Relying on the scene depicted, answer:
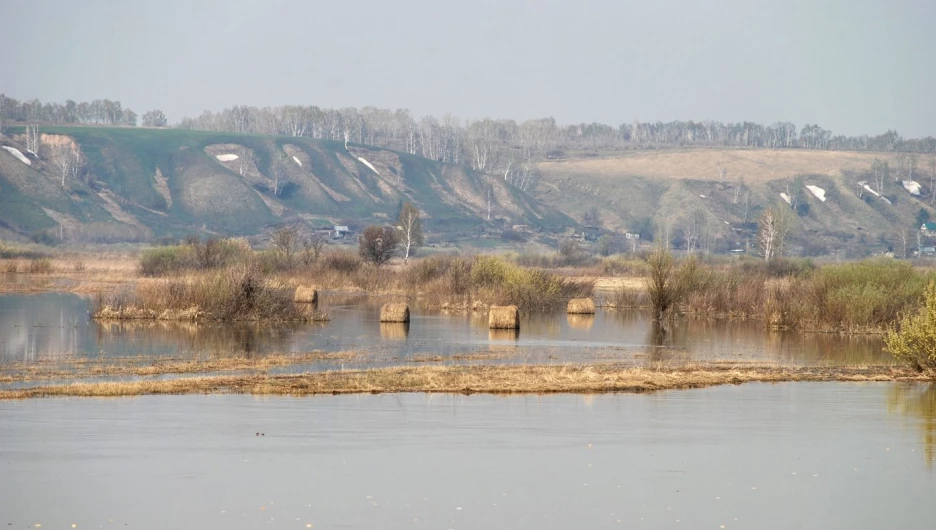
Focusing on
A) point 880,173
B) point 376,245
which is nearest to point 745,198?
point 880,173

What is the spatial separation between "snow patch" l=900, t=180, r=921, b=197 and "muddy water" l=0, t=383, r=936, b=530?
17176 cm

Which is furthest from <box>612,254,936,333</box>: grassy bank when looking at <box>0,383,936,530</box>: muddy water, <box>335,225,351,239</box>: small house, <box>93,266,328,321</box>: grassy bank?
<box>335,225,351,239</box>: small house

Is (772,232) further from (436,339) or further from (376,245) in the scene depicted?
(436,339)

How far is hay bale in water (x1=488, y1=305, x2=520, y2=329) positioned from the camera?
40500mm

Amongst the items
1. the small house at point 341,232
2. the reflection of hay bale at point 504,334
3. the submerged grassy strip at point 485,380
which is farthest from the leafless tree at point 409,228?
the submerged grassy strip at point 485,380

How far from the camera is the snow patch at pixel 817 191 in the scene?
570ft

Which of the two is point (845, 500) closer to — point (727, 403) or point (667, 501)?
point (667, 501)

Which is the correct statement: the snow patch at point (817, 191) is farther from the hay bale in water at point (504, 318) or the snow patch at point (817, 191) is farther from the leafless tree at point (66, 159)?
the hay bale in water at point (504, 318)

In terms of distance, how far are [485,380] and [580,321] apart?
70.4 ft

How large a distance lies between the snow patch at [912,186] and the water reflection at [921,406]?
16841cm

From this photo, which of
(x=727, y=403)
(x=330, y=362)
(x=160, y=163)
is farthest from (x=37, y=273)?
(x=160, y=163)

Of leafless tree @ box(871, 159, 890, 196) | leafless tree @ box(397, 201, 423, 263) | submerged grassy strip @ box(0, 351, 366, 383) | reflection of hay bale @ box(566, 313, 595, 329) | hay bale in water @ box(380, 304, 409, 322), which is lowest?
submerged grassy strip @ box(0, 351, 366, 383)

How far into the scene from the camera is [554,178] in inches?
7544

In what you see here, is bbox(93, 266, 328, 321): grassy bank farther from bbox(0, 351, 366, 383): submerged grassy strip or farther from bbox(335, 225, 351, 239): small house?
bbox(335, 225, 351, 239): small house
